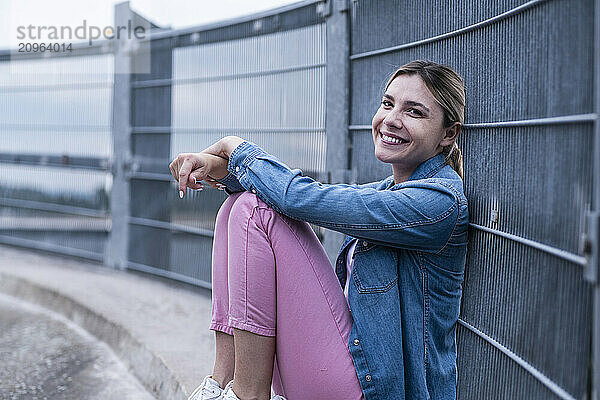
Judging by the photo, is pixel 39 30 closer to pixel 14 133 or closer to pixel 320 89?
pixel 14 133

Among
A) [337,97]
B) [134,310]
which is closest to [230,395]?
[337,97]

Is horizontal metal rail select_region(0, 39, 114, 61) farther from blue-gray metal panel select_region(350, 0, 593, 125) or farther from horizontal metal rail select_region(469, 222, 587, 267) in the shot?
horizontal metal rail select_region(469, 222, 587, 267)

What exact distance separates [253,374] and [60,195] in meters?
3.95

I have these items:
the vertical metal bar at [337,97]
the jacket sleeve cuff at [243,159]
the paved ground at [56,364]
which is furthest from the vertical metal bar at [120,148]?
the jacket sleeve cuff at [243,159]

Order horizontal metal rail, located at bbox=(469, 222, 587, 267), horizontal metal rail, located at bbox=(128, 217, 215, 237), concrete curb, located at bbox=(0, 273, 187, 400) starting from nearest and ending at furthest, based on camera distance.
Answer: horizontal metal rail, located at bbox=(469, 222, 587, 267) → concrete curb, located at bbox=(0, 273, 187, 400) → horizontal metal rail, located at bbox=(128, 217, 215, 237)

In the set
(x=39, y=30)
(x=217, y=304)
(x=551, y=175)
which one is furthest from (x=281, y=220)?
(x=39, y=30)

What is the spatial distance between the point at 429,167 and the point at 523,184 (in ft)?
0.94

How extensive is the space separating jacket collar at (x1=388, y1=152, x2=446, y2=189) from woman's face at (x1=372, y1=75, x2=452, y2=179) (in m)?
0.01

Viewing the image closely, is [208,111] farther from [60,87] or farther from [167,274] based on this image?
[60,87]

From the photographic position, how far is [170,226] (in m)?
4.51

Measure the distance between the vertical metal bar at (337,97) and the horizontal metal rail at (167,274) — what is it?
1184 mm

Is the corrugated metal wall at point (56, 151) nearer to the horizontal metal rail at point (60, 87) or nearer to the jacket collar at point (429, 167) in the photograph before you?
the horizontal metal rail at point (60, 87)

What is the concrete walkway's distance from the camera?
9.30ft

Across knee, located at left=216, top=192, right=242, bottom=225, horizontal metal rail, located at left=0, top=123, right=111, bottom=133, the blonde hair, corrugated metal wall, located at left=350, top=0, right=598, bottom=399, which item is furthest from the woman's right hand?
horizontal metal rail, located at left=0, top=123, right=111, bottom=133
